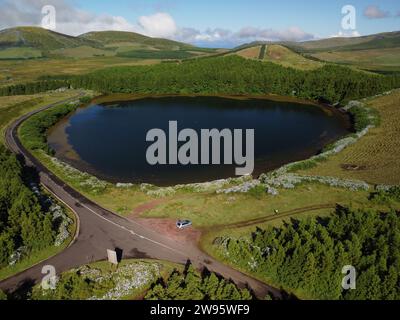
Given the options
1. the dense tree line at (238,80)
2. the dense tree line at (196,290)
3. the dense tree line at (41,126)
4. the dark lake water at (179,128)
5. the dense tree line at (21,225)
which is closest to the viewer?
the dense tree line at (196,290)

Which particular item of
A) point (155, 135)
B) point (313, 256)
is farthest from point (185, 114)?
point (313, 256)

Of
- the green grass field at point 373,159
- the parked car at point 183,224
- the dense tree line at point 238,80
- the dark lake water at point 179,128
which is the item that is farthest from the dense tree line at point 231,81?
the parked car at point 183,224

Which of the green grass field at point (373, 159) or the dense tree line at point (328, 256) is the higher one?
the green grass field at point (373, 159)

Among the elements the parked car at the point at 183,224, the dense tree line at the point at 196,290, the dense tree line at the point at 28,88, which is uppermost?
the dense tree line at the point at 28,88

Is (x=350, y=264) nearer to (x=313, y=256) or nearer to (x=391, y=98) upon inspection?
(x=313, y=256)

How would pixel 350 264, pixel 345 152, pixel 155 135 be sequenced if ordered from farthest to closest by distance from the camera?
pixel 155 135, pixel 345 152, pixel 350 264

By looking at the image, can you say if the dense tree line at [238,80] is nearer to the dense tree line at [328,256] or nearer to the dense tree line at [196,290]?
the dense tree line at [328,256]

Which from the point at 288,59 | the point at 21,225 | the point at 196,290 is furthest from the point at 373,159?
the point at 288,59

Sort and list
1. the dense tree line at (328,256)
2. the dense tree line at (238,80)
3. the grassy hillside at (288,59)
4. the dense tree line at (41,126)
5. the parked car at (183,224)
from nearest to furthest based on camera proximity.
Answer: the dense tree line at (328,256) → the parked car at (183,224) → the dense tree line at (41,126) → the dense tree line at (238,80) → the grassy hillside at (288,59)
